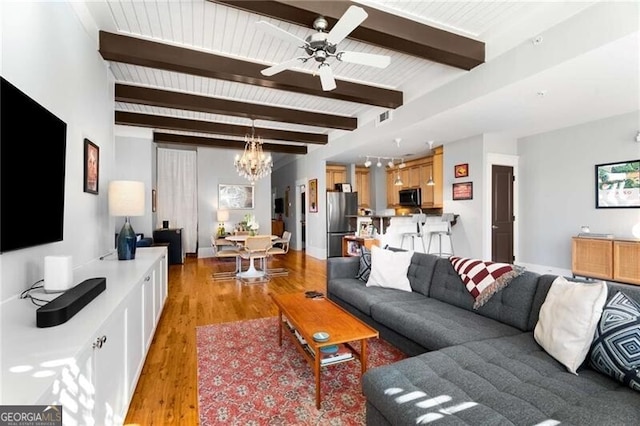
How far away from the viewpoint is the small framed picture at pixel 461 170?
5.50 meters

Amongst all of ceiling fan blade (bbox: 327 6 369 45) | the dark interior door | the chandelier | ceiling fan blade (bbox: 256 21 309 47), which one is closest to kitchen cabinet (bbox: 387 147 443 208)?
the dark interior door

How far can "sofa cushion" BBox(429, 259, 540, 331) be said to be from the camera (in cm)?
203

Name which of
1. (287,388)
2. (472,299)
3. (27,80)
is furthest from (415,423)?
(27,80)

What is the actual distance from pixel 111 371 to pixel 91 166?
6.80 feet

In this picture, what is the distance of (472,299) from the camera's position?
239 cm

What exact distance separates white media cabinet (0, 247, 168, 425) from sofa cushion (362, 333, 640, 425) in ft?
4.05

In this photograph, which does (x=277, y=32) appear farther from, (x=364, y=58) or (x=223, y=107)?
(x=223, y=107)

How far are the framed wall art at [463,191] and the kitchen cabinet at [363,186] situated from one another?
11.2 ft

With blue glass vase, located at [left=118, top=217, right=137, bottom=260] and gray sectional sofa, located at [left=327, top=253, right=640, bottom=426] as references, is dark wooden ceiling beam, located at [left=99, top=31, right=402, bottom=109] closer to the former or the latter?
blue glass vase, located at [left=118, top=217, right=137, bottom=260]

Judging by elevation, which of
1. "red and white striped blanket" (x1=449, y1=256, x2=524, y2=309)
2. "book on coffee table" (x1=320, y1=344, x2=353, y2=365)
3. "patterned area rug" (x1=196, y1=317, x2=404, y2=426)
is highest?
"red and white striped blanket" (x1=449, y1=256, x2=524, y2=309)

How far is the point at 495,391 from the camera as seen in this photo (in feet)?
4.39

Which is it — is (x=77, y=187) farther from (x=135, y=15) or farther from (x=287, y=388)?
(x=287, y=388)

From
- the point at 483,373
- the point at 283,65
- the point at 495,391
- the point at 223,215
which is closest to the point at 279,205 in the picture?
the point at 223,215

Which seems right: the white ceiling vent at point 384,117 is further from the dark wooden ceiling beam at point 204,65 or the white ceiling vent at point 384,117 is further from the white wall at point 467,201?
the white wall at point 467,201
